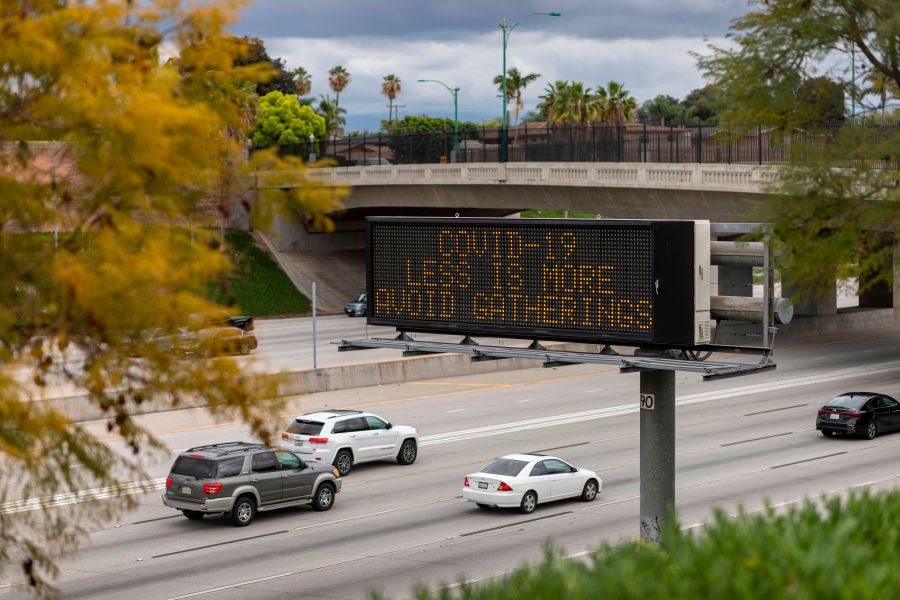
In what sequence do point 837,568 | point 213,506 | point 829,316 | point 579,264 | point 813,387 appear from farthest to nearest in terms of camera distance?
point 829,316 → point 813,387 → point 213,506 → point 579,264 → point 837,568

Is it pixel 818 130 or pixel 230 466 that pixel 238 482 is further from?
pixel 818 130

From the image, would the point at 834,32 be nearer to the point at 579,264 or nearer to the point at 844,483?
the point at 579,264

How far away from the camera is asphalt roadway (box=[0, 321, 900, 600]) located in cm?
2167

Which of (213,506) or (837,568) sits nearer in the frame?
(837,568)

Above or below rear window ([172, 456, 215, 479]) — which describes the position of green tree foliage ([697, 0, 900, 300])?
above

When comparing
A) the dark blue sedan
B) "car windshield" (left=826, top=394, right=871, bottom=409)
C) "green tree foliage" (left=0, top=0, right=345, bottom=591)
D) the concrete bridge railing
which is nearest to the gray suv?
→ "green tree foliage" (left=0, top=0, right=345, bottom=591)

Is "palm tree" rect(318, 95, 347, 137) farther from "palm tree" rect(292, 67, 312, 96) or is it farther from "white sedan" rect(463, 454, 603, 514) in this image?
"white sedan" rect(463, 454, 603, 514)

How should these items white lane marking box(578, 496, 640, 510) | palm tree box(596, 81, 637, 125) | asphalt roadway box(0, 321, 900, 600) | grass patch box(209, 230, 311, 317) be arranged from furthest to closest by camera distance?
palm tree box(596, 81, 637, 125)
grass patch box(209, 230, 311, 317)
white lane marking box(578, 496, 640, 510)
asphalt roadway box(0, 321, 900, 600)

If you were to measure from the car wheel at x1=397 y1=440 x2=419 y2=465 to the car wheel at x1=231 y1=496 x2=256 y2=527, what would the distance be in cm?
676

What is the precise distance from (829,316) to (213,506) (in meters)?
47.3

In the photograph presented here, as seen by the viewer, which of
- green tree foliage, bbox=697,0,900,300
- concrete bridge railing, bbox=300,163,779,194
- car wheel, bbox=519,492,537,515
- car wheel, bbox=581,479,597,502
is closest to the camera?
green tree foliage, bbox=697,0,900,300

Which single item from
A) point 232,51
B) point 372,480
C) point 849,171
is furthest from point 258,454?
point 232,51

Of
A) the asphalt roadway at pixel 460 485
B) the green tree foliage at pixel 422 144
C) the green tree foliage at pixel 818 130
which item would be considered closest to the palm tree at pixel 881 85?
the green tree foliage at pixel 818 130

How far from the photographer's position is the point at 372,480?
30.6m
